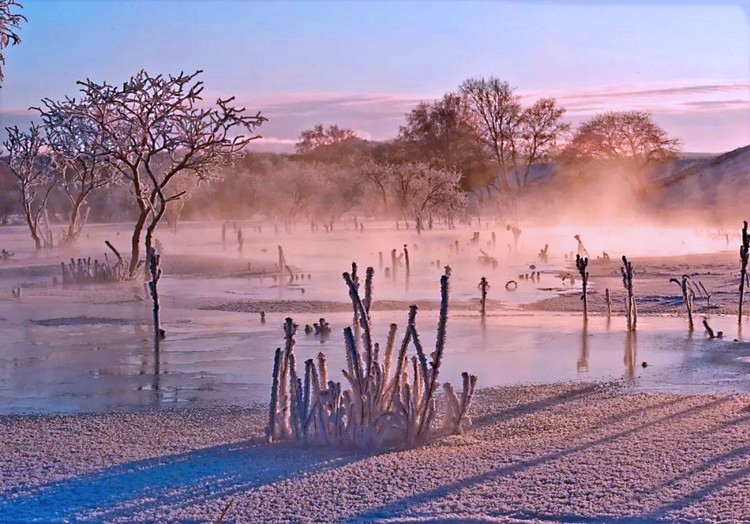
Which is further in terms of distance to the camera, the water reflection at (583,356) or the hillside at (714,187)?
the hillside at (714,187)

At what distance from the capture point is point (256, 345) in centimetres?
1592

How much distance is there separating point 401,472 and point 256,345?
8483mm

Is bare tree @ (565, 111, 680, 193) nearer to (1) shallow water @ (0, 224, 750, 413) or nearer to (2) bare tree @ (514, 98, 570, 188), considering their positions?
(2) bare tree @ (514, 98, 570, 188)

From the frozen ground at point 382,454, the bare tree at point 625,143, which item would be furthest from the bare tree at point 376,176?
the frozen ground at point 382,454

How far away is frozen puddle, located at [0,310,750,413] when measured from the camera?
39.4ft

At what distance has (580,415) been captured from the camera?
9.94 m

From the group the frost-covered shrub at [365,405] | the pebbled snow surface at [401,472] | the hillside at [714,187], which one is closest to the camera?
the pebbled snow surface at [401,472]

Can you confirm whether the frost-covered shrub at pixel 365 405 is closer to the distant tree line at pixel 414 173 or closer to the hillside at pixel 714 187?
the distant tree line at pixel 414 173

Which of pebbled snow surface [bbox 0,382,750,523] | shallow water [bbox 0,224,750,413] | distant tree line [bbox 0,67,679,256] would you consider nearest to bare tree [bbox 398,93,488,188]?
distant tree line [bbox 0,67,679,256]

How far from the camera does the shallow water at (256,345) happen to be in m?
12.2

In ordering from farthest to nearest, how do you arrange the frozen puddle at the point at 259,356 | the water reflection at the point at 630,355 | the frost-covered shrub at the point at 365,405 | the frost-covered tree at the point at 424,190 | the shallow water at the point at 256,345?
1. the frost-covered tree at the point at 424,190
2. the water reflection at the point at 630,355
3. the shallow water at the point at 256,345
4. the frozen puddle at the point at 259,356
5. the frost-covered shrub at the point at 365,405

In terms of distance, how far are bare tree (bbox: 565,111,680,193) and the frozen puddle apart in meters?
62.6

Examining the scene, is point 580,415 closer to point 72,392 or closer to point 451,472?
point 451,472

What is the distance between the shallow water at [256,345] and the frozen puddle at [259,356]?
18 millimetres
